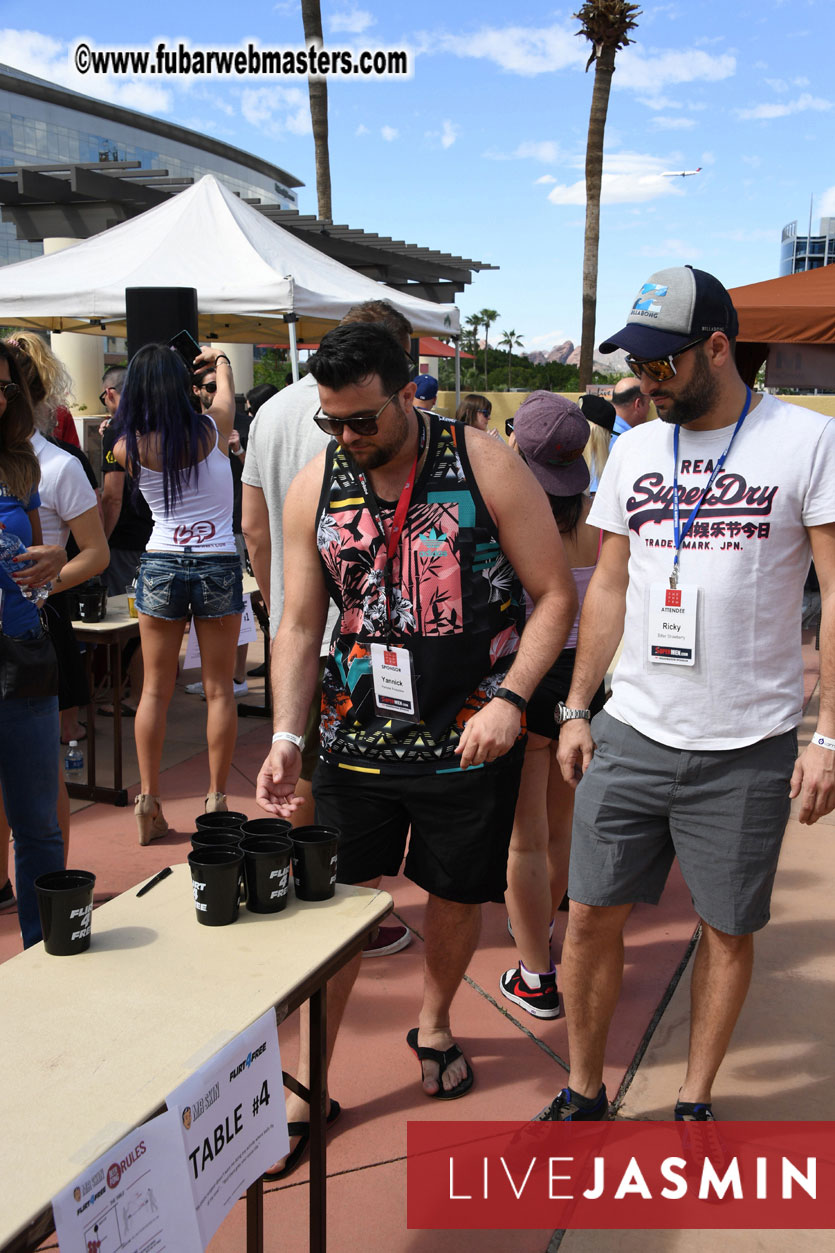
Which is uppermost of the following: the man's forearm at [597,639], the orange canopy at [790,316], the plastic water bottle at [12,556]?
the orange canopy at [790,316]

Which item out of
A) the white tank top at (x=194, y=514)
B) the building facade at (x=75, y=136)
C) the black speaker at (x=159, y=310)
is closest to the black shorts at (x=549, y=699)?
the white tank top at (x=194, y=514)

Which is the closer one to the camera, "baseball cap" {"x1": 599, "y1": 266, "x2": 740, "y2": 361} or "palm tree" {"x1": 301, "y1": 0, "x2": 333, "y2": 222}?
"baseball cap" {"x1": 599, "y1": 266, "x2": 740, "y2": 361}

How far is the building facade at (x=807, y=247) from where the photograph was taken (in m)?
131

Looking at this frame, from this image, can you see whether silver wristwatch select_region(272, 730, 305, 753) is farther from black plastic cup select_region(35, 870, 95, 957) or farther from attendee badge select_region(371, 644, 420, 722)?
black plastic cup select_region(35, 870, 95, 957)

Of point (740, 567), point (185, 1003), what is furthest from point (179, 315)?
point (185, 1003)

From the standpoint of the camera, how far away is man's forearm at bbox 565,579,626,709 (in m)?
2.47

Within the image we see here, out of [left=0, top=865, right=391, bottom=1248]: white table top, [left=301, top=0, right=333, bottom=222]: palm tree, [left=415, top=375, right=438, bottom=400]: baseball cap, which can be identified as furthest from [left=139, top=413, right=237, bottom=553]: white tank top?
[left=301, top=0, right=333, bottom=222]: palm tree

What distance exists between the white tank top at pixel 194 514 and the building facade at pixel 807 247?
452 ft

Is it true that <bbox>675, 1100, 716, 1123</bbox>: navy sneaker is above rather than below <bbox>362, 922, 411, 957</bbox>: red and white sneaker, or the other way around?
above

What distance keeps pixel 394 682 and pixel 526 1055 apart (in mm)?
1271

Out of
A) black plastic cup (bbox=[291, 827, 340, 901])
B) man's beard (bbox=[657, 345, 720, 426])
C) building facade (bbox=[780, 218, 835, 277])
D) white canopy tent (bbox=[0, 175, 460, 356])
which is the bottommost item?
black plastic cup (bbox=[291, 827, 340, 901])

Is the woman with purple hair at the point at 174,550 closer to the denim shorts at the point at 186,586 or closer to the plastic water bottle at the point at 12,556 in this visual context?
the denim shorts at the point at 186,586

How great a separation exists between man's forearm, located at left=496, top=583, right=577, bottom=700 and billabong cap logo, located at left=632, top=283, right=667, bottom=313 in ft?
2.08

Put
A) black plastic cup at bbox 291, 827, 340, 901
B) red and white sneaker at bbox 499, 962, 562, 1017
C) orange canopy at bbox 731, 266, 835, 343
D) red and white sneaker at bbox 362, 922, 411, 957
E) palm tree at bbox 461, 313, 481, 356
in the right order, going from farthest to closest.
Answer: palm tree at bbox 461, 313, 481, 356 → orange canopy at bbox 731, 266, 835, 343 → red and white sneaker at bbox 362, 922, 411, 957 → red and white sneaker at bbox 499, 962, 562, 1017 → black plastic cup at bbox 291, 827, 340, 901
